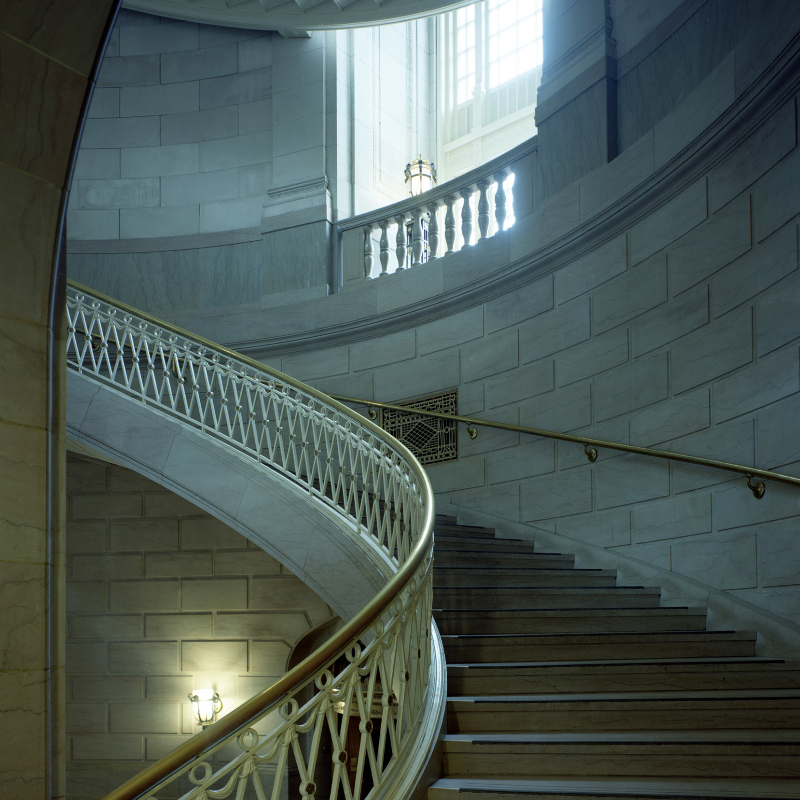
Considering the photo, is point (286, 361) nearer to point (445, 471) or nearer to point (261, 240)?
point (261, 240)

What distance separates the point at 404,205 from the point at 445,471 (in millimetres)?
2799

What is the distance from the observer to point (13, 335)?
2584 mm

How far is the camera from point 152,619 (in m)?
8.22

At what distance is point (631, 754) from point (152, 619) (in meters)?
5.98

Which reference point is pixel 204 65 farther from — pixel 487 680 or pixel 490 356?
pixel 487 680

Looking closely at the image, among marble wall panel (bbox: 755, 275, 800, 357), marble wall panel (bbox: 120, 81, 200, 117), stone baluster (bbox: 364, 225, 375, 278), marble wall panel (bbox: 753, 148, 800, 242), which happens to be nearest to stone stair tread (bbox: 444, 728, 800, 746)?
marble wall panel (bbox: 755, 275, 800, 357)

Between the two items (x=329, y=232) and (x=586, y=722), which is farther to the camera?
(x=329, y=232)

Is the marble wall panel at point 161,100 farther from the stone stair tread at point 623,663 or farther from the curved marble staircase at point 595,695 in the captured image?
the stone stair tread at point 623,663

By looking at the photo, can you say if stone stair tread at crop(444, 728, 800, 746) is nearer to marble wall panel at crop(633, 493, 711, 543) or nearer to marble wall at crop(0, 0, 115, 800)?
marble wall at crop(0, 0, 115, 800)

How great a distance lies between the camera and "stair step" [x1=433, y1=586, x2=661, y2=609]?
16.5ft

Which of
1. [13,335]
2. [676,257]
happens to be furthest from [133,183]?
[13,335]

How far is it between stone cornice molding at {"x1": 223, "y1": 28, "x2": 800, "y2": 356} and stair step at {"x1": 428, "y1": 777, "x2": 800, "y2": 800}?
387 cm

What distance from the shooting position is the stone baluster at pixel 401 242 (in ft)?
27.7

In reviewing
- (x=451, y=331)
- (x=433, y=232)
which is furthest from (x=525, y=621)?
A: (x=433, y=232)
